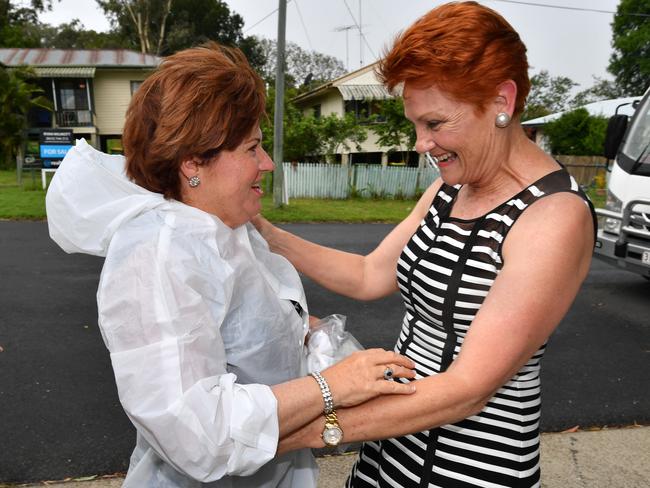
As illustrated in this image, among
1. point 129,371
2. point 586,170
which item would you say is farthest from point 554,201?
point 586,170

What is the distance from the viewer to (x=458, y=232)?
63.0 inches

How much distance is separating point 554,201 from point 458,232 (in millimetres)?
280

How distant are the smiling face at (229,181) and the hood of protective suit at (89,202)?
11 centimetres

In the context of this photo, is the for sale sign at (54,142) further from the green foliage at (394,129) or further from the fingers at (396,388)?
the fingers at (396,388)

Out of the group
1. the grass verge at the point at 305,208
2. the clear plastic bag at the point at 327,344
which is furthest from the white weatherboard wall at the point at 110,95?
the clear plastic bag at the point at 327,344

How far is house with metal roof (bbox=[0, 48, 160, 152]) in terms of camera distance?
30156mm

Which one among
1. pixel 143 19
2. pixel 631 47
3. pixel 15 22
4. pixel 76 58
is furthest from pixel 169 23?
pixel 631 47

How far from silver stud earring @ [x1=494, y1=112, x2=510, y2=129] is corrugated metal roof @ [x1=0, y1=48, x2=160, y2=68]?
102 ft

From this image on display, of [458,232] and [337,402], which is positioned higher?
[458,232]

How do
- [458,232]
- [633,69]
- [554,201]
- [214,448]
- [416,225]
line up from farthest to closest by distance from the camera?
[633,69]
[416,225]
[458,232]
[554,201]
[214,448]

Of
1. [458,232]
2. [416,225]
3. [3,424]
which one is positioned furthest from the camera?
[3,424]

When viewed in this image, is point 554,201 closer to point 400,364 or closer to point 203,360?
point 400,364

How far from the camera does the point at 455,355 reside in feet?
5.16

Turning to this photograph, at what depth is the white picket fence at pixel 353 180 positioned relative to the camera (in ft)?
60.6
